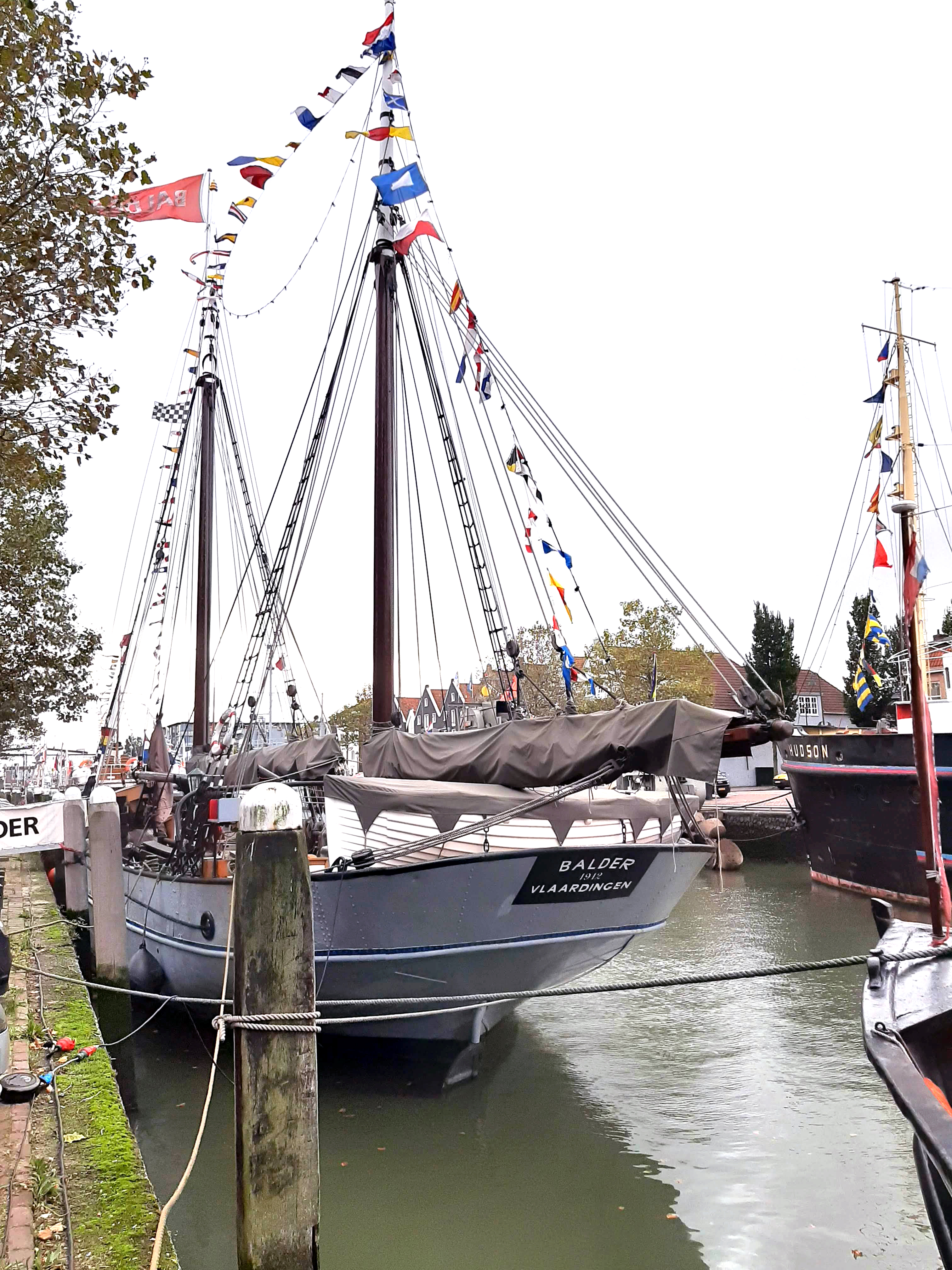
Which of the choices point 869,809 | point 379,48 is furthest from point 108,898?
point 869,809

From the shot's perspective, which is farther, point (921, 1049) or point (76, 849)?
point (76, 849)

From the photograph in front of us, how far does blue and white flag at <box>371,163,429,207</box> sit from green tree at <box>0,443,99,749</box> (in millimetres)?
11798

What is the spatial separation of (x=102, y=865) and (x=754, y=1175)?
7111 millimetres

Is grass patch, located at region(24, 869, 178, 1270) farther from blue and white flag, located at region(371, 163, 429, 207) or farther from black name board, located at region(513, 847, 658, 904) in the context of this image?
blue and white flag, located at region(371, 163, 429, 207)

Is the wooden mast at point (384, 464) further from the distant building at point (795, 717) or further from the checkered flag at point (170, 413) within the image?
the distant building at point (795, 717)

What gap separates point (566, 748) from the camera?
9.12 meters

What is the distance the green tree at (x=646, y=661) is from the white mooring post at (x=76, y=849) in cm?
2773

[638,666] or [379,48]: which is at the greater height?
[379,48]

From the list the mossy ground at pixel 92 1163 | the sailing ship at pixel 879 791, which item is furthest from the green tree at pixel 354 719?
the mossy ground at pixel 92 1163

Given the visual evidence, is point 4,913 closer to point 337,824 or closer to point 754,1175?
point 337,824

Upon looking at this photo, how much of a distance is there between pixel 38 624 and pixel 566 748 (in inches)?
805

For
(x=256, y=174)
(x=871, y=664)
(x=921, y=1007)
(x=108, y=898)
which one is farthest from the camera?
(x=871, y=664)

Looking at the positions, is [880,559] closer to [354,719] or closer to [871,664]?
[871,664]

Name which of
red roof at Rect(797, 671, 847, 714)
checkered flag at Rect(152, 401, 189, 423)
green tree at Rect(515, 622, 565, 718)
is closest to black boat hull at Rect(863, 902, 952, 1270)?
checkered flag at Rect(152, 401, 189, 423)
